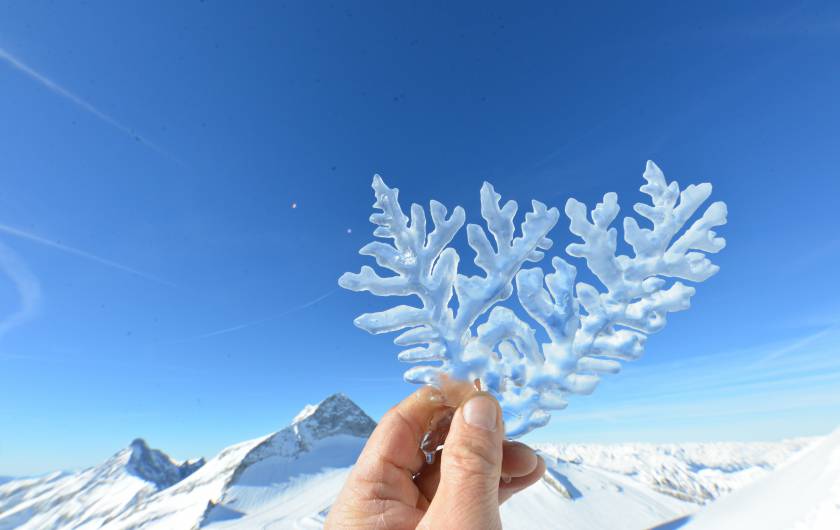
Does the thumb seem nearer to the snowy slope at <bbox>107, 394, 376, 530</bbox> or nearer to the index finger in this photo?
the index finger

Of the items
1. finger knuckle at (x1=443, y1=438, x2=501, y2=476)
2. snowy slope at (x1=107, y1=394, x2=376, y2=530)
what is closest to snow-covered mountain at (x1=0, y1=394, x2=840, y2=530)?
snowy slope at (x1=107, y1=394, x2=376, y2=530)

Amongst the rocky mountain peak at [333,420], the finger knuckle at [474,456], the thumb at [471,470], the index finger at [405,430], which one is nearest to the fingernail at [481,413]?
the thumb at [471,470]

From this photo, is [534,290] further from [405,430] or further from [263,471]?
[263,471]

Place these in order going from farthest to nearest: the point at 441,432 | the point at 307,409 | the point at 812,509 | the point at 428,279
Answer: the point at 307,409, the point at 812,509, the point at 441,432, the point at 428,279

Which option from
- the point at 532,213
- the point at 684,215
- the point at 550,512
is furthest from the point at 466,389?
the point at 550,512

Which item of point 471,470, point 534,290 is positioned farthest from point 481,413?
point 534,290

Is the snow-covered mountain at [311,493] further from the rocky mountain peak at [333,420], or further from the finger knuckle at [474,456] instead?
the finger knuckle at [474,456]

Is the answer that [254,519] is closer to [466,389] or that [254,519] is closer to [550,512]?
[550,512]

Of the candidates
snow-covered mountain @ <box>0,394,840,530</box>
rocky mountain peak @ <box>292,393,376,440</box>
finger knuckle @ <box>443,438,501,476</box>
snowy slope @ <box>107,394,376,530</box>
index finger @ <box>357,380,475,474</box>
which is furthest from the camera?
rocky mountain peak @ <box>292,393,376,440</box>
